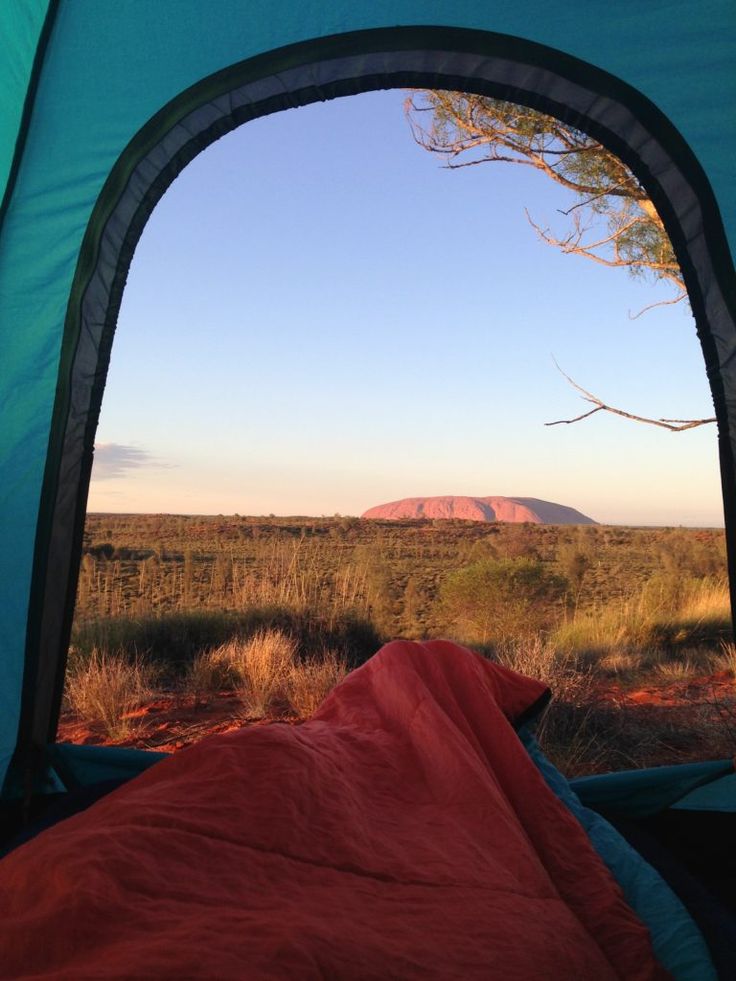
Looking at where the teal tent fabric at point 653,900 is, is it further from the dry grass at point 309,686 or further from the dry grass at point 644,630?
the dry grass at point 644,630

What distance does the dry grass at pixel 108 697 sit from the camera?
169 inches

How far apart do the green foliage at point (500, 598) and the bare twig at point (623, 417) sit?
325 centimetres

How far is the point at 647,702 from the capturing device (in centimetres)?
493

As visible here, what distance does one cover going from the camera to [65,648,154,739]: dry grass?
169 inches

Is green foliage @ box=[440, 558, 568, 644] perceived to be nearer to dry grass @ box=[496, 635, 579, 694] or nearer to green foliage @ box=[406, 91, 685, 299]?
dry grass @ box=[496, 635, 579, 694]

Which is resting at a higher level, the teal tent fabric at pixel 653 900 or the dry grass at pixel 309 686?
the teal tent fabric at pixel 653 900

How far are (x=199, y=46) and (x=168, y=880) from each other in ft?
6.99

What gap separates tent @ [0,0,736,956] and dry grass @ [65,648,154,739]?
7.07ft

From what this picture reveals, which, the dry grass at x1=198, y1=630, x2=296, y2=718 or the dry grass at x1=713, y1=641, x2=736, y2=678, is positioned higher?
the dry grass at x1=713, y1=641, x2=736, y2=678

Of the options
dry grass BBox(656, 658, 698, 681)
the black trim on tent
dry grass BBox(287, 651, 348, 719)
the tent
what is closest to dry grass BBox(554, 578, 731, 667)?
dry grass BBox(656, 658, 698, 681)

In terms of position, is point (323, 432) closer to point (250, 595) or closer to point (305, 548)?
point (305, 548)

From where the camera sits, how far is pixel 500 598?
9.43 meters

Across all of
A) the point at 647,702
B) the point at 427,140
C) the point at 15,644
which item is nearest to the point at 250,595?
the point at 647,702

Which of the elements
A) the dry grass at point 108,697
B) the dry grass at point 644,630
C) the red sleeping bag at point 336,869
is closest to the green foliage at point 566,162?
the dry grass at point 644,630
